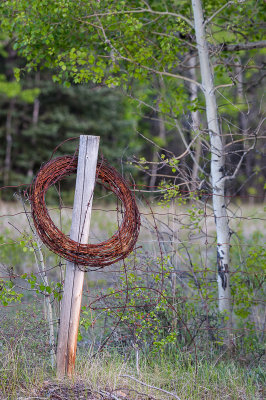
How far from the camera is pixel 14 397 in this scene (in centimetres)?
368

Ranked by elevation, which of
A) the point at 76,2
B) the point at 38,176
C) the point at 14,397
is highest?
the point at 76,2

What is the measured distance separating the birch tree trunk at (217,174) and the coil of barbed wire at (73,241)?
1648 millimetres

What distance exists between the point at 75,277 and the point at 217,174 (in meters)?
2.44

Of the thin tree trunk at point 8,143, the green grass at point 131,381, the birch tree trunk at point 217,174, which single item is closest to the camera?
the green grass at point 131,381

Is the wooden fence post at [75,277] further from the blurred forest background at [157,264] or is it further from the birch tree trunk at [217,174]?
the birch tree trunk at [217,174]

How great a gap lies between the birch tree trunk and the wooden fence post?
1.97 m

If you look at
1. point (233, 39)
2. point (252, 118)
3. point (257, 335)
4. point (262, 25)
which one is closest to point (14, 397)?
point (257, 335)

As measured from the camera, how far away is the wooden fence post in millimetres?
3879

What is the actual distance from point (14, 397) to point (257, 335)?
314 cm

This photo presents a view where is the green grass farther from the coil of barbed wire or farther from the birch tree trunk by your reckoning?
the birch tree trunk

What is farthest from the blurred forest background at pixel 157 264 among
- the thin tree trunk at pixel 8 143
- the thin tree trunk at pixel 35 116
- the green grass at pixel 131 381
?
the thin tree trunk at pixel 35 116

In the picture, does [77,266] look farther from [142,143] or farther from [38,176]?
[142,143]

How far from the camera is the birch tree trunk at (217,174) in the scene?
18.1 ft

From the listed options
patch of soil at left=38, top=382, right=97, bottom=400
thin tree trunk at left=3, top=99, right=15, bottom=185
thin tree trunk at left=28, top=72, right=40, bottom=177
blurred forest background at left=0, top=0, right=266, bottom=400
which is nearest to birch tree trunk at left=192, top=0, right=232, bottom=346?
blurred forest background at left=0, top=0, right=266, bottom=400
